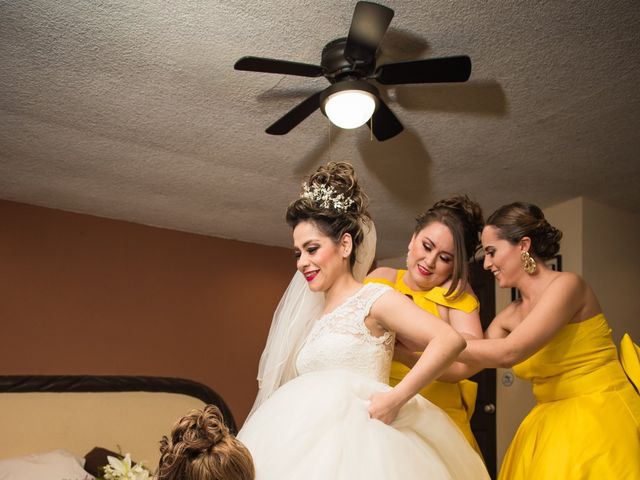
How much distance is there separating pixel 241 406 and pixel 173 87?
363cm

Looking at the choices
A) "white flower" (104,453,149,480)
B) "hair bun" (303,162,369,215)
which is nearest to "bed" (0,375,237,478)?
"white flower" (104,453,149,480)

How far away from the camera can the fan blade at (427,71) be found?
212 cm

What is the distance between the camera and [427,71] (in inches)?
86.7

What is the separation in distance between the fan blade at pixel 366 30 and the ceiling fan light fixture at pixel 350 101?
4.1 inches

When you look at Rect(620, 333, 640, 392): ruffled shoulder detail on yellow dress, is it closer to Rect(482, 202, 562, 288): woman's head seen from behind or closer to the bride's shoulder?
Rect(482, 202, 562, 288): woman's head seen from behind

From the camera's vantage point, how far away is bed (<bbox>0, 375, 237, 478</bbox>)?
4.01m

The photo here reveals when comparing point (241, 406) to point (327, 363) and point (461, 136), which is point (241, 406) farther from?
point (327, 363)

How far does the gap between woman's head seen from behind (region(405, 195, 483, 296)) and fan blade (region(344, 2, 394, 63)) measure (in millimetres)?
650

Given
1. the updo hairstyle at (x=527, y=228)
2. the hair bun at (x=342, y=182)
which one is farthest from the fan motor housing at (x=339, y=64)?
the updo hairstyle at (x=527, y=228)

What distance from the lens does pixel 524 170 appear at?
3713mm

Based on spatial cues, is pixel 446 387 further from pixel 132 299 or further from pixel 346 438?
pixel 132 299

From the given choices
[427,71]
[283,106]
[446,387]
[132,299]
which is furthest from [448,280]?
[132,299]

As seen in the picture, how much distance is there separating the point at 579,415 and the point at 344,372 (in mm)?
900

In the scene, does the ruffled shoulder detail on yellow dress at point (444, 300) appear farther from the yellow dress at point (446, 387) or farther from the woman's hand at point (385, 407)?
the woman's hand at point (385, 407)
